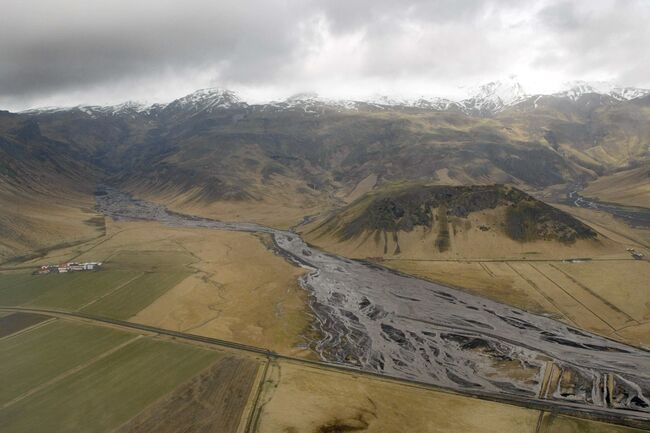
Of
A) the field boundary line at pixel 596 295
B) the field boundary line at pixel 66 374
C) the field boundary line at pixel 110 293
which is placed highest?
the field boundary line at pixel 110 293

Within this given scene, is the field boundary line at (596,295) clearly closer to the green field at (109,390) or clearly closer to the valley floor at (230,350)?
the valley floor at (230,350)

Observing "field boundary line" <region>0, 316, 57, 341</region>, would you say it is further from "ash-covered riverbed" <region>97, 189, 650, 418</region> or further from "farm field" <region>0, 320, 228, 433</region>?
"ash-covered riverbed" <region>97, 189, 650, 418</region>

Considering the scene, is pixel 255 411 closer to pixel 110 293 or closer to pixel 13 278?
pixel 110 293

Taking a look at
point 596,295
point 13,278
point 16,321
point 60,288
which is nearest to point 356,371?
point 596,295

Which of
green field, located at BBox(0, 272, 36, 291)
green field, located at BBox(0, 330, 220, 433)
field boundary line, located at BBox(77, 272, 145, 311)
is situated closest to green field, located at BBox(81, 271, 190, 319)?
field boundary line, located at BBox(77, 272, 145, 311)

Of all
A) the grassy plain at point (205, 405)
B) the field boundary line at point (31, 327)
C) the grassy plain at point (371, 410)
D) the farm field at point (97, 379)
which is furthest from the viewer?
the field boundary line at point (31, 327)

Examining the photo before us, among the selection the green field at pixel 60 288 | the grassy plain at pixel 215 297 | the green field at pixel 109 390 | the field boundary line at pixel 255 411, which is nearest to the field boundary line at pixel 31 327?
the green field at pixel 60 288
